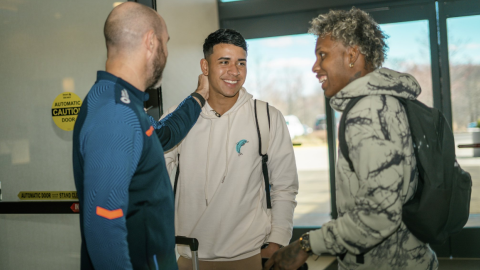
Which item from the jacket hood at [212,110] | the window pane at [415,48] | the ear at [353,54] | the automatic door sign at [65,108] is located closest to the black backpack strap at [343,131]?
the ear at [353,54]

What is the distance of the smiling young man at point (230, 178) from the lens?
6.29 feet

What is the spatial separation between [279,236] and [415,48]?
2.87 metres

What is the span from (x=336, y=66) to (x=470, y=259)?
11.3ft

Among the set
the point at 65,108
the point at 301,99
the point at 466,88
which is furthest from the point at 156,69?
the point at 466,88

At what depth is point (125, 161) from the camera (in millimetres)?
1046

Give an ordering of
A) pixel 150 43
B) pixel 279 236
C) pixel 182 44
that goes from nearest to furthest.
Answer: pixel 150 43
pixel 279 236
pixel 182 44

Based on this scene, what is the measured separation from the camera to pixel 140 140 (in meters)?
1.12

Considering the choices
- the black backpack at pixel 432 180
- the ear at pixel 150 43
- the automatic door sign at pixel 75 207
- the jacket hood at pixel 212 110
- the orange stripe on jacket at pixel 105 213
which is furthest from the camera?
the automatic door sign at pixel 75 207

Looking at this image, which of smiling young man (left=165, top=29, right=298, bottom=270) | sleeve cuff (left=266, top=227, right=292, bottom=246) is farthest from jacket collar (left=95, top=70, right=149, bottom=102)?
sleeve cuff (left=266, top=227, right=292, bottom=246)

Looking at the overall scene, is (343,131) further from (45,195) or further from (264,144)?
(45,195)

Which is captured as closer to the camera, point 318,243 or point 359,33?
point 318,243

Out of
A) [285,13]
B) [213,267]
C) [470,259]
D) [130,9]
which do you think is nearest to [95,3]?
[130,9]

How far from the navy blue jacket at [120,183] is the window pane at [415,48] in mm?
3300

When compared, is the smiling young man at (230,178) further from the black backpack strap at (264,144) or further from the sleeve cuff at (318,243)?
the sleeve cuff at (318,243)
